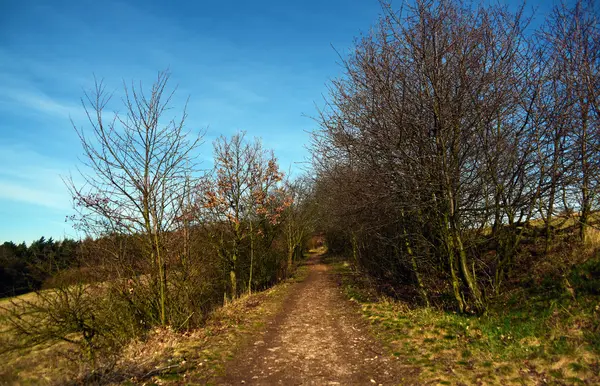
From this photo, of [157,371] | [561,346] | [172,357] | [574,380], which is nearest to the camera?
[574,380]

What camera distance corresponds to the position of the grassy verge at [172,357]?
5.48 meters

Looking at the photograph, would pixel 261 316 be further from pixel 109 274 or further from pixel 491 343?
pixel 491 343

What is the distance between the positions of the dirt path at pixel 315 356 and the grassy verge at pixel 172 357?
45 cm

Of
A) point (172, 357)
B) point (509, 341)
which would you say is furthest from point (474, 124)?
point (172, 357)

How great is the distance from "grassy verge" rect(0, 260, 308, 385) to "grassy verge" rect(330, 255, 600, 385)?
3249 millimetres

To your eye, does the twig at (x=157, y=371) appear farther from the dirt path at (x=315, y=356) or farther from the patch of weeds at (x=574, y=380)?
the patch of weeds at (x=574, y=380)

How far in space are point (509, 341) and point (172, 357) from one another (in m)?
5.88

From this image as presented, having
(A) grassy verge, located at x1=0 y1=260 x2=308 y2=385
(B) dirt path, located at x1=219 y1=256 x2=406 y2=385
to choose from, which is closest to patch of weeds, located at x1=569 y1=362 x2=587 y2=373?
(B) dirt path, located at x1=219 y1=256 x2=406 y2=385

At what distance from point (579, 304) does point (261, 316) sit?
7578 millimetres

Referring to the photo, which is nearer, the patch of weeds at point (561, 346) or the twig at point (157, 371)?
the patch of weeds at point (561, 346)

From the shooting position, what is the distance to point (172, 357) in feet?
20.9

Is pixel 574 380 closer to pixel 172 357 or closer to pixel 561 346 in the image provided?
pixel 561 346

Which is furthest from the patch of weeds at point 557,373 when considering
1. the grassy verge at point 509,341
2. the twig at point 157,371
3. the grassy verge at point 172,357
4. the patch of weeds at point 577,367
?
the twig at point 157,371

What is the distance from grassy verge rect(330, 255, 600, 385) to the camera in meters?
4.73
